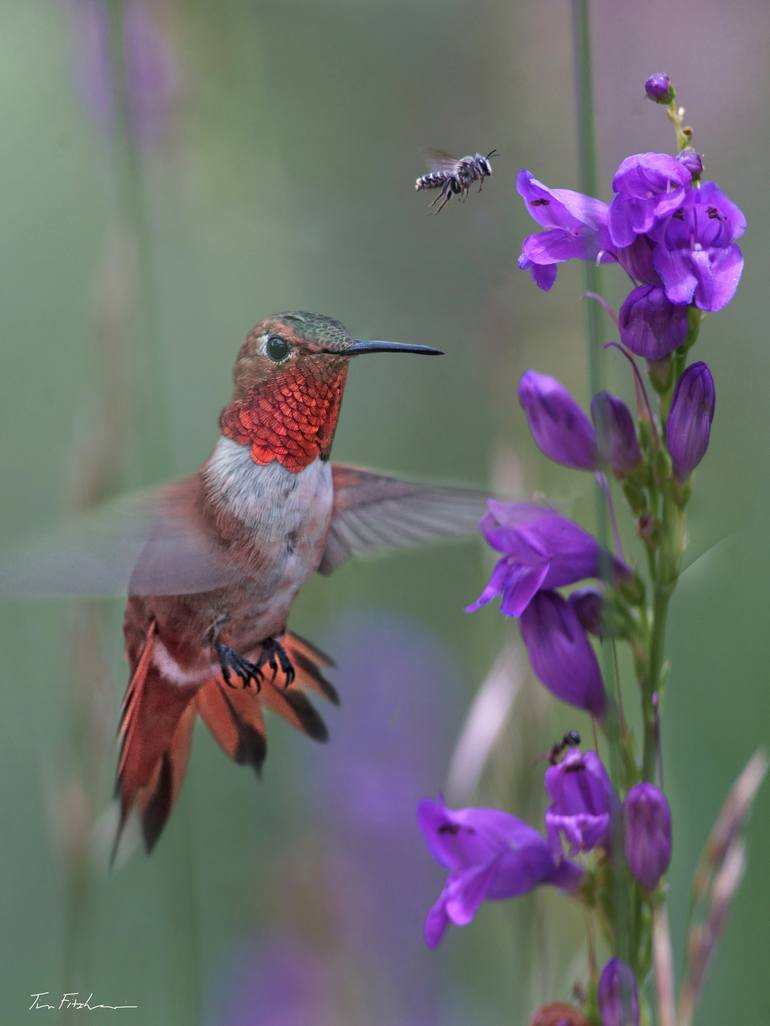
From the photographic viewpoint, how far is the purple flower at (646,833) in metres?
1.34

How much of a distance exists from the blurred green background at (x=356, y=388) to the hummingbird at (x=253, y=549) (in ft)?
1.09

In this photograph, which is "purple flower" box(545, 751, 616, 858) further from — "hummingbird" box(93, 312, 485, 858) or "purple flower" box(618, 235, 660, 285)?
"purple flower" box(618, 235, 660, 285)

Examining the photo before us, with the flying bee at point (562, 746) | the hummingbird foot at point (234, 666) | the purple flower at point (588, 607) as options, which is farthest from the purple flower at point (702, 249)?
the hummingbird foot at point (234, 666)

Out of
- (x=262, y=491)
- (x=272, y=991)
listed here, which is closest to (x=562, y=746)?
(x=262, y=491)

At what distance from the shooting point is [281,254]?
305 centimetres

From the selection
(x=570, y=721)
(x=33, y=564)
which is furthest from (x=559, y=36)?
(x=33, y=564)

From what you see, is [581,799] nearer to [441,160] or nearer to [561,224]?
[561,224]

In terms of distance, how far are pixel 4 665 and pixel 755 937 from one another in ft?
5.78

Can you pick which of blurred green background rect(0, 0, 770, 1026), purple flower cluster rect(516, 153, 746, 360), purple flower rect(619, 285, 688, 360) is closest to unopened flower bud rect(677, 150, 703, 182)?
purple flower cluster rect(516, 153, 746, 360)

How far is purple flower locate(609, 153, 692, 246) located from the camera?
51.0 inches

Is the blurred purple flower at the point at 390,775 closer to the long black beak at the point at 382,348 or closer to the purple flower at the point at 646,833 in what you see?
the purple flower at the point at 646,833

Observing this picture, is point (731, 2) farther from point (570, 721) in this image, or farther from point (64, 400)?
point (64, 400)

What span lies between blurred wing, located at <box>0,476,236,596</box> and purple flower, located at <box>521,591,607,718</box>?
355 millimetres

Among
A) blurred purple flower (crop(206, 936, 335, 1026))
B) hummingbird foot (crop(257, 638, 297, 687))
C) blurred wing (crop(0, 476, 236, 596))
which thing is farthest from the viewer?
blurred purple flower (crop(206, 936, 335, 1026))
